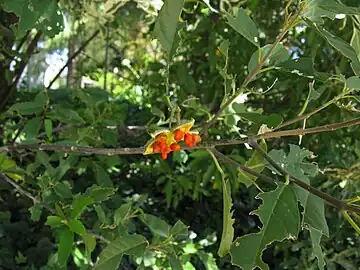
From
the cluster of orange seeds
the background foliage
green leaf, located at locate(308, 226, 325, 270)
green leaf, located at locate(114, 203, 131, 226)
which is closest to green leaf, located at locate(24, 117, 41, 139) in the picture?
the background foliage

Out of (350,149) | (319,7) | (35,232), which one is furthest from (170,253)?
(350,149)

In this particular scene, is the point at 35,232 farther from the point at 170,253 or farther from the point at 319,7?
the point at 319,7

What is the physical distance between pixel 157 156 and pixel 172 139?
91 cm

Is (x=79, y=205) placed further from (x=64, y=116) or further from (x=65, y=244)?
(x=64, y=116)

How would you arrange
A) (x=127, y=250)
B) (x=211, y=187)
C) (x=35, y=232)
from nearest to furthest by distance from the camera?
(x=127, y=250)
(x=35, y=232)
(x=211, y=187)

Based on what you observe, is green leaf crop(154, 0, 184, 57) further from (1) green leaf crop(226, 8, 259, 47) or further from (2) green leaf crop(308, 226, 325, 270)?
(2) green leaf crop(308, 226, 325, 270)

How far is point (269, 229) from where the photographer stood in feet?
1.95

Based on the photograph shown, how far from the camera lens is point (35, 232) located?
62.6 inches

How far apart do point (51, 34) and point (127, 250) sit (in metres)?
0.39

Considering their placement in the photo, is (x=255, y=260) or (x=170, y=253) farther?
(x=170, y=253)

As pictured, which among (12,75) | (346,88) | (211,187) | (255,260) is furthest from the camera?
(211,187)

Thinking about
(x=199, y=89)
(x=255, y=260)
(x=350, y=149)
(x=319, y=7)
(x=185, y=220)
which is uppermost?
(x=319, y=7)

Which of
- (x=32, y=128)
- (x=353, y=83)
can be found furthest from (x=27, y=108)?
(x=353, y=83)

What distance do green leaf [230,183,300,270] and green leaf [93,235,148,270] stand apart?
243 millimetres
